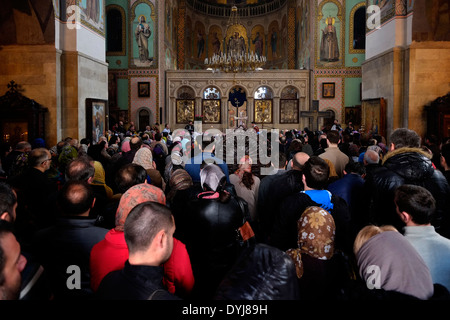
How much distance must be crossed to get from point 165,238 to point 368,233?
4.29 feet

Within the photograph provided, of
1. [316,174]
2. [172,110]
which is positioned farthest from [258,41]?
[316,174]

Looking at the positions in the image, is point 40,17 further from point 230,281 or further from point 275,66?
point 275,66

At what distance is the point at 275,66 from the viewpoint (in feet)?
98.6

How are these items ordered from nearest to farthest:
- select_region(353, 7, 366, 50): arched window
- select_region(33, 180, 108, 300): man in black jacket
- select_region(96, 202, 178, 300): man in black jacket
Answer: select_region(96, 202, 178, 300): man in black jacket → select_region(33, 180, 108, 300): man in black jacket → select_region(353, 7, 366, 50): arched window

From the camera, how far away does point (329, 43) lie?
75.9 feet

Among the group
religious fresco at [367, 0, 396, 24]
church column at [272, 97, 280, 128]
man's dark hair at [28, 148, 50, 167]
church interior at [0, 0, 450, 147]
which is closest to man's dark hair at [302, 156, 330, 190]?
man's dark hair at [28, 148, 50, 167]

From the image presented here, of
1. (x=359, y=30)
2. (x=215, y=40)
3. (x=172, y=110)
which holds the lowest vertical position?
(x=172, y=110)

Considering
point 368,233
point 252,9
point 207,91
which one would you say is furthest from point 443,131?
point 252,9

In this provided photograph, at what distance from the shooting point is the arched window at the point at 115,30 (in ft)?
76.0

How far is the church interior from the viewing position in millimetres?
11109

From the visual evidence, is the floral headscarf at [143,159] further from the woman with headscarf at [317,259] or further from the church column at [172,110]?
the church column at [172,110]

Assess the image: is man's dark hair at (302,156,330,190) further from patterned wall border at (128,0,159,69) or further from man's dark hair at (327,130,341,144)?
patterned wall border at (128,0,159,69)

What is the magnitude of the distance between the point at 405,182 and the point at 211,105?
21.8 metres

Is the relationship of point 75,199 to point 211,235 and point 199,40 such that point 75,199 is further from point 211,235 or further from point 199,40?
point 199,40
